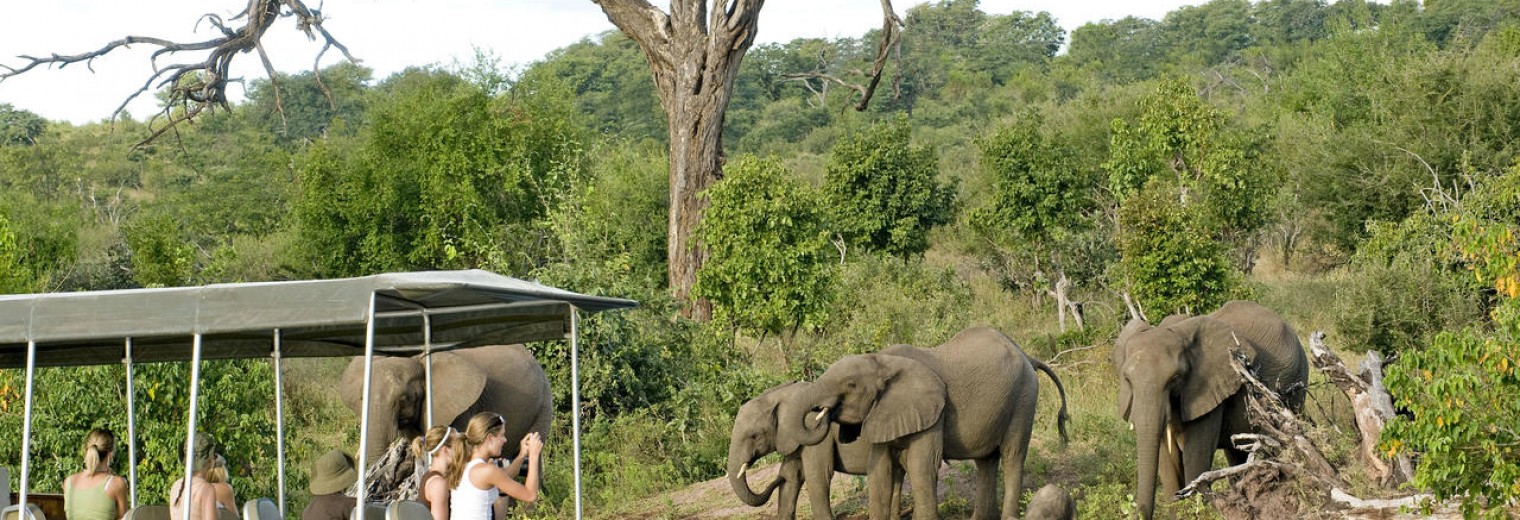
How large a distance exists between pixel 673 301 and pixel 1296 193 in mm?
17197

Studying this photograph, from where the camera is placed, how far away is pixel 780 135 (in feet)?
224

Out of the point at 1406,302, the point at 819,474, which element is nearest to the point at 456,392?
the point at 819,474

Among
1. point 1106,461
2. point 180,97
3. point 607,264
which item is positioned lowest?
point 1106,461

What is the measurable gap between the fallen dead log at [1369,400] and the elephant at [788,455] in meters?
3.50

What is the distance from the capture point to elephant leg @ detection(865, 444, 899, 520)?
1293 centimetres

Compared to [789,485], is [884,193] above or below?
above

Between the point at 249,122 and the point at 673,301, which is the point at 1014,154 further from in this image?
the point at 249,122

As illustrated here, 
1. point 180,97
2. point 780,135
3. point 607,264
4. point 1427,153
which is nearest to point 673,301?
point 607,264

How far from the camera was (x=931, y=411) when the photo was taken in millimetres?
12766

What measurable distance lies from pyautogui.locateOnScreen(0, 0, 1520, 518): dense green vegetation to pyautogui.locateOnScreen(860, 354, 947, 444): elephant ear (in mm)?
1554

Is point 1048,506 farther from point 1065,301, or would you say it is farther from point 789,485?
point 1065,301

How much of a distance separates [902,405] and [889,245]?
19.4 metres

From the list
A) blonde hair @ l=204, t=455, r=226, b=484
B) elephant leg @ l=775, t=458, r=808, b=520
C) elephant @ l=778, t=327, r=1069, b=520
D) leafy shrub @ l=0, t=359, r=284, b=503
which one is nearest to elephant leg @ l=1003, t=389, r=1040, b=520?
elephant @ l=778, t=327, r=1069, b=520

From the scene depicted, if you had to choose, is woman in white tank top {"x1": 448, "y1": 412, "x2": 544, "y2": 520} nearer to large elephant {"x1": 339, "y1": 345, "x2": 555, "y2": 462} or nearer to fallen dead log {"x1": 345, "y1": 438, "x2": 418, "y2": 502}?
fallen dead log {"x1": 345, "y1": 438, "x2": 418, "y2": 502}
